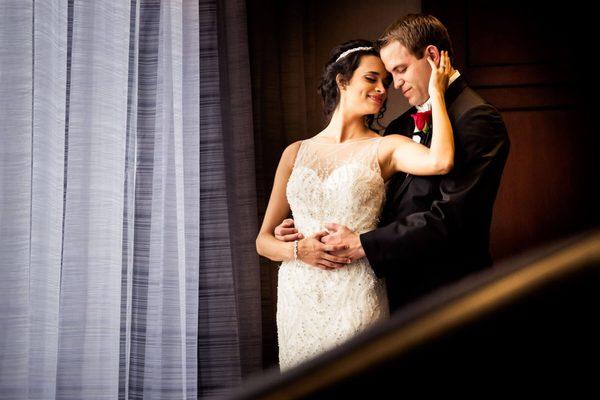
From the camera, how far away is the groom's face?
2.14m

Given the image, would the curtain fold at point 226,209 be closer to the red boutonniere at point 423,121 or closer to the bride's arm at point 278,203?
the bride's arm at point 278,203

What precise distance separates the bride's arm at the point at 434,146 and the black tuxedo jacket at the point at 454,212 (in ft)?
0.22

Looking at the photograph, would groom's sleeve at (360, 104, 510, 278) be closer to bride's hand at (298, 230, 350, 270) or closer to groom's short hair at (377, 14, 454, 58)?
bride's hand at (298, 230, 350, 270)

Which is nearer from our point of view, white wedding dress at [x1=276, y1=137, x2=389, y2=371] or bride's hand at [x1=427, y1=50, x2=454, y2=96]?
bride's hand at [x1=427, y1=50, x2=454, y2=96]

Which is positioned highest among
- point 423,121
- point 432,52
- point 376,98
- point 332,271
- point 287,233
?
point 432,52


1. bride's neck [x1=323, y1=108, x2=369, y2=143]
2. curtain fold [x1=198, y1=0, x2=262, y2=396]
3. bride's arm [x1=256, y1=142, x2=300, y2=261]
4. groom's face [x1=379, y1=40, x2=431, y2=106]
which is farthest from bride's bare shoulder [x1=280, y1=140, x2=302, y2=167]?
curtain fold [x1=198, y1=0, x2=262, y2=396]

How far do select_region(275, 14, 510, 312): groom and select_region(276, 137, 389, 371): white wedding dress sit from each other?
0.25 ft

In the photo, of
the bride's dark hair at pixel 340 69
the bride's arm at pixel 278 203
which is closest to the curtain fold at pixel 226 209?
the bride's arm at pixel 278 203

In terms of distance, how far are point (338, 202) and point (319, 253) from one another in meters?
0.19

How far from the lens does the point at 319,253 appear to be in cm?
216

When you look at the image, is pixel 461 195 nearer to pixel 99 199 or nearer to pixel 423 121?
pixel 423 121

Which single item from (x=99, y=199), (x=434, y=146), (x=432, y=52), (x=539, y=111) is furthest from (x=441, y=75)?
(x=539, y=111)

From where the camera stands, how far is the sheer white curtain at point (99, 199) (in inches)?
83.6

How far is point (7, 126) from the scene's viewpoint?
82.9 inches
